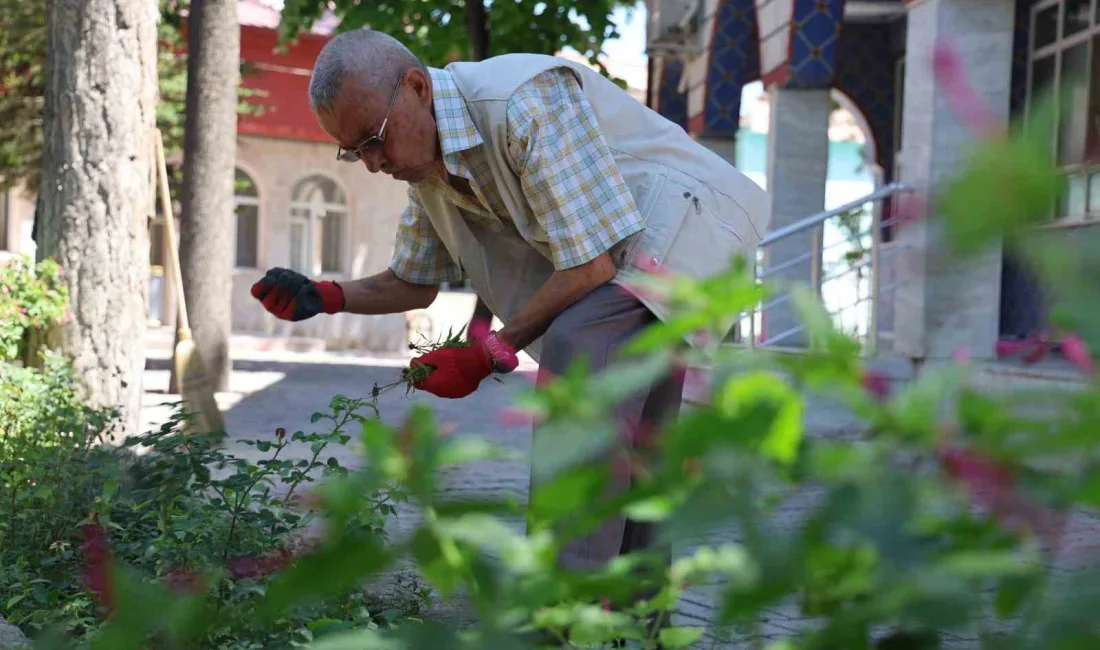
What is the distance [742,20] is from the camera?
39.1 feet

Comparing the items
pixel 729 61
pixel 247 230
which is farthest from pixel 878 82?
pixel 247 230

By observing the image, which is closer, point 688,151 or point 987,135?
point 987,135

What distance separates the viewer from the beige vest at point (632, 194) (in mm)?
2975

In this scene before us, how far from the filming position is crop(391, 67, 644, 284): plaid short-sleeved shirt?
285cm

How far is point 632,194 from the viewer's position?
3.05m

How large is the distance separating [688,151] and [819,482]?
251cm

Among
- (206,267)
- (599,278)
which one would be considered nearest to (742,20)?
(206,267)

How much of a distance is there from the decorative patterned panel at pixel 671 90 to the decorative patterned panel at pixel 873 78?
5.07 feet

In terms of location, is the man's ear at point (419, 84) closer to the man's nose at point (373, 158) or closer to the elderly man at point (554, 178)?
the elderly man at point (554, 178)

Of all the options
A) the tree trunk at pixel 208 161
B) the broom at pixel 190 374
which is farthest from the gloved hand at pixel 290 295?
the tree trunk at pixel 208 161

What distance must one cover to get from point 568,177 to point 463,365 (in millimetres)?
438

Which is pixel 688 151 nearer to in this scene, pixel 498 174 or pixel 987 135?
pixel 498 174

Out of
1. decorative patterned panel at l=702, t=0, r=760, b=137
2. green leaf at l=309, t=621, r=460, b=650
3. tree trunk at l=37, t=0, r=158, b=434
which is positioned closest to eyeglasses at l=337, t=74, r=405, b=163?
green leaf at l=309, t=621, r=460, b=650

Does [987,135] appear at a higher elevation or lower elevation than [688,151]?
lower
